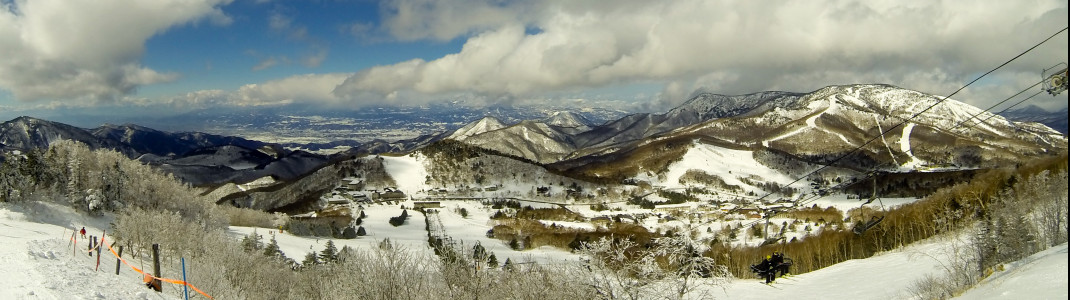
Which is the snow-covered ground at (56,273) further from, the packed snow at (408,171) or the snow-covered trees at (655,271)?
the packed snow at (408,171)

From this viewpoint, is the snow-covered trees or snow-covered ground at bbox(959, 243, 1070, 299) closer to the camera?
snow-covered ground at bbox(959, 243, 1070, 299)

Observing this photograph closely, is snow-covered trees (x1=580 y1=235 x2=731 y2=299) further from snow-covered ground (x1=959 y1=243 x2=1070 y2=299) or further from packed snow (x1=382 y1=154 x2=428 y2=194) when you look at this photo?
packed snow (x1=382 y1=154 x2=428 y2=194)

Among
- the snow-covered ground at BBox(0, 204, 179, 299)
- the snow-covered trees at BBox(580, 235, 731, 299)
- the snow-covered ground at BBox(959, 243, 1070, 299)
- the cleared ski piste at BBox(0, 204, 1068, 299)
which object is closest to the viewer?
the snow-covered ground at BBox(959, 243, 1070, 299)

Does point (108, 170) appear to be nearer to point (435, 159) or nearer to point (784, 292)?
point (784, 292)

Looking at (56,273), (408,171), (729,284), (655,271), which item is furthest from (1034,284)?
(408,171)

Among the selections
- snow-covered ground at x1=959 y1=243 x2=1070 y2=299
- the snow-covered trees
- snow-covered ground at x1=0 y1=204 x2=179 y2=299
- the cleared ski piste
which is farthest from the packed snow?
snow-covered ground at x1=959 y1=243 x2=1070 y2=299

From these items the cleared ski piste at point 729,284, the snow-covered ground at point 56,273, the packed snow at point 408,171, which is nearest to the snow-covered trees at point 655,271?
the cleared ski piste at point 729,284

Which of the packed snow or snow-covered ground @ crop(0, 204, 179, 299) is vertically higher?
the packed snow

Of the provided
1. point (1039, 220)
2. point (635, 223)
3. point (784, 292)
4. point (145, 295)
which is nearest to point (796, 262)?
point (784, 292)
